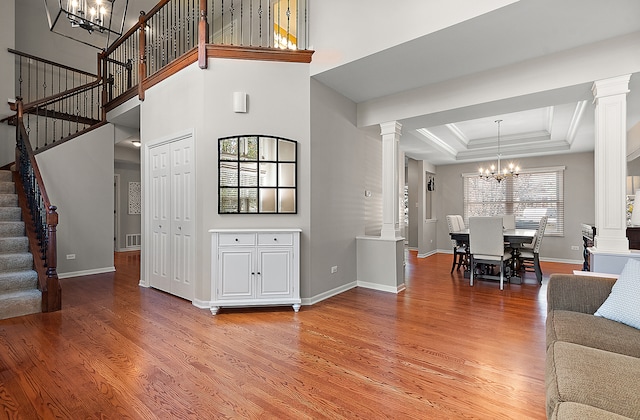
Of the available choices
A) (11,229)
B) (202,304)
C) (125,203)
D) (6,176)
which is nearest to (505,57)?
(202,304)

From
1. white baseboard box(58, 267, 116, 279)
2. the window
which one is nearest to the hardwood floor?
white baseboard box(58, 267, 116, 279)

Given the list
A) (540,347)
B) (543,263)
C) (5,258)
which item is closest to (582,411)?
(540,347)

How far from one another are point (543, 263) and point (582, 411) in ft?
23.4

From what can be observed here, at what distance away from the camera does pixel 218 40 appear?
21.9 ft

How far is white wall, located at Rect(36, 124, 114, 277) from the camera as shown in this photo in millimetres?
5172

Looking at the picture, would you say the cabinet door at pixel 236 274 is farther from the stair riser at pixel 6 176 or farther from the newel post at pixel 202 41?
the stair riser at pixel 6 176

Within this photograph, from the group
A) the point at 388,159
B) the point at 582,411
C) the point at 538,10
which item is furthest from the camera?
the point at 388,159

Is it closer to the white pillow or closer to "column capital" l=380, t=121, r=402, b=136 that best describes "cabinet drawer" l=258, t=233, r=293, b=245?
"column capital" l=380, t=121, r=402, b=136

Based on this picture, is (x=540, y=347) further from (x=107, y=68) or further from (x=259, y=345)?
(x=107, y=68)

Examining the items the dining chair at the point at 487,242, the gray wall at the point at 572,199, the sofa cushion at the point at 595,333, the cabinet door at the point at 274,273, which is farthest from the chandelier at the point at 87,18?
the gray wall at the point at 572,199

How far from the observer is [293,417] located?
5.76ft

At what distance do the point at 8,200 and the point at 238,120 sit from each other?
347cm

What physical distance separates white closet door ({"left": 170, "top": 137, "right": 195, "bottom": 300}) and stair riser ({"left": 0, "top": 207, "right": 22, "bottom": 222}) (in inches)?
83.9

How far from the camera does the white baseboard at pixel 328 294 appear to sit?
3812mm
